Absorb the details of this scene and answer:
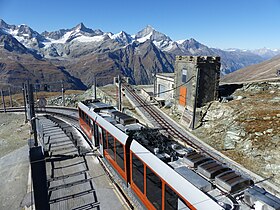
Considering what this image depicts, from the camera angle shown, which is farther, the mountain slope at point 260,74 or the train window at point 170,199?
the mountain slope at point 260,74

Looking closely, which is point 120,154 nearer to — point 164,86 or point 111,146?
point 111,146

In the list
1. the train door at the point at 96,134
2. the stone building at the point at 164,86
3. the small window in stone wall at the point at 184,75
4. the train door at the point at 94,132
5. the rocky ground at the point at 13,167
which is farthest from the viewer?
the stone building at the point at 164,86

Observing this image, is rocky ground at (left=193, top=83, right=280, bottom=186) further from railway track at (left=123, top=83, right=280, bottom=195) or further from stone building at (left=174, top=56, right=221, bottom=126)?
stone building at (left=174, top=56, right=221, bottom=126)

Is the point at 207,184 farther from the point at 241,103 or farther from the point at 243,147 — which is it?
the point at 241,103

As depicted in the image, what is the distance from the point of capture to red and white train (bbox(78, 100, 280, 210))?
24.4 ft

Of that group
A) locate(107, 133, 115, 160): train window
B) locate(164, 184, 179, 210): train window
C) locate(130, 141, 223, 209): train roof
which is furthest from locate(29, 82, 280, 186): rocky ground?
locate(107, 133, 115, 160): train window

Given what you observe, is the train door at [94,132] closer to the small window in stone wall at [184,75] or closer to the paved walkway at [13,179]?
the paved walkway at [13,179]

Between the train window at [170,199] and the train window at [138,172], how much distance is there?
2.29 m

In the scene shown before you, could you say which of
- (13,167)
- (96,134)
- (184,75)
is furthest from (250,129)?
(13,167)

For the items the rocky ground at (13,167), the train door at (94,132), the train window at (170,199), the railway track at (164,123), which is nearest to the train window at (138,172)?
the train window at (170,199)

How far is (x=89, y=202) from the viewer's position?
Answer: 12945 mm

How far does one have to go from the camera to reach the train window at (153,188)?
9.47 metres

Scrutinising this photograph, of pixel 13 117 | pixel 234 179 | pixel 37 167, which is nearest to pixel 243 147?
pixel 234 179

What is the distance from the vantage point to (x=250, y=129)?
2020 centimetres
